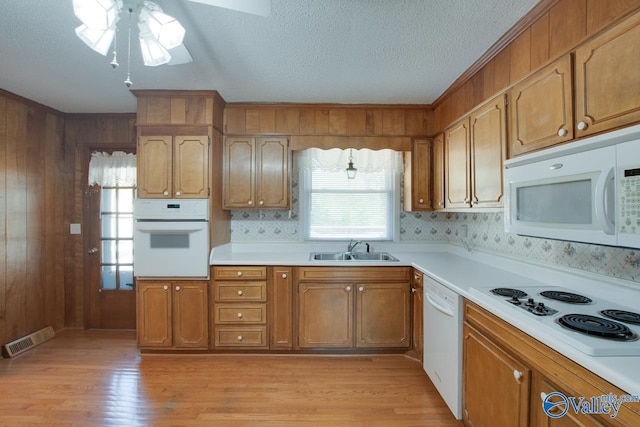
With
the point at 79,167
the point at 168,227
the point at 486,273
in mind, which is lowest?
the point at 486,273

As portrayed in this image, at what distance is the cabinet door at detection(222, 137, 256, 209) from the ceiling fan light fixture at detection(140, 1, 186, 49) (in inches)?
59.0

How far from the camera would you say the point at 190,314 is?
2689 mm

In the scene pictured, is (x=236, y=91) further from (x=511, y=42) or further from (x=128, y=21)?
(x=511, y=42)

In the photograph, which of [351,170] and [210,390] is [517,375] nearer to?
[210,390]

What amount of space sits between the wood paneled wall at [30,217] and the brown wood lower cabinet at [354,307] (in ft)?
9.02

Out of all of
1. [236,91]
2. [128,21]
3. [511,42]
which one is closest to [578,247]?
[511,42]

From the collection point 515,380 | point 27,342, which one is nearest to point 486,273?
point 515,380

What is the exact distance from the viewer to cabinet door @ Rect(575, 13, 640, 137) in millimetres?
1100

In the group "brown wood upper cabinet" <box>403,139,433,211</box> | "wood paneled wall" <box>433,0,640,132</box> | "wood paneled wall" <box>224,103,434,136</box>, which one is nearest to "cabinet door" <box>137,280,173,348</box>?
"wood paneled wall" <box>224,103,434,136</box>

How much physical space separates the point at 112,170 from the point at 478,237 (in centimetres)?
397

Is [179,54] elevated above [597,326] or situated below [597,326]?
above

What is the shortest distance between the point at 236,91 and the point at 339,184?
145cm

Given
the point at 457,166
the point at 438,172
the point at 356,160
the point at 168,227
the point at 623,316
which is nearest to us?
the point at 623,316

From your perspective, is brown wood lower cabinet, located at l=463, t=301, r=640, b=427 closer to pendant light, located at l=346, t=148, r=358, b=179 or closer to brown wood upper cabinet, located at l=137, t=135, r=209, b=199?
pendant light, located at l=346, t=148, r=358, b=179
